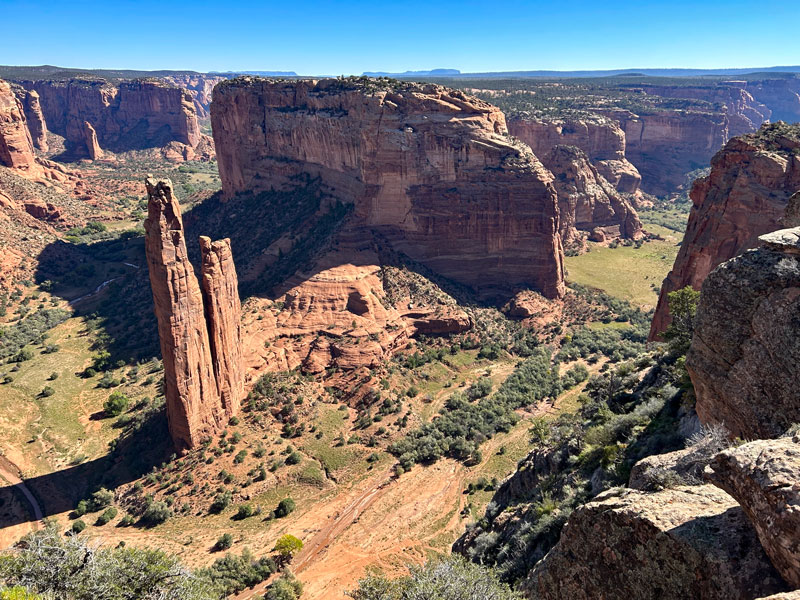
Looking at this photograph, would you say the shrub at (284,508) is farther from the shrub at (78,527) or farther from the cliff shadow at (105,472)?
the shrub at (78,527)

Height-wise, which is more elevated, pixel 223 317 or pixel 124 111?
pixel 124 111

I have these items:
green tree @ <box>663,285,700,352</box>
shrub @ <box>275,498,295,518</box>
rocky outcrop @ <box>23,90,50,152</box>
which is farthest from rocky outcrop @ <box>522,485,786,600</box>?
rocky outcrop @ <box>23,90,50,152</box>

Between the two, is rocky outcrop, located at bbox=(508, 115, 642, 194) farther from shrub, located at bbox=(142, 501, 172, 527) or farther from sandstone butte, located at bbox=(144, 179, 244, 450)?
shrub, located at bbox=(142, 501, 172, 527)

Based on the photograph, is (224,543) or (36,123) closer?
(224,543)

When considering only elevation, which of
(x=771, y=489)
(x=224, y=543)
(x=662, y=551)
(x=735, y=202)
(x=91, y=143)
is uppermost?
(x=91, y=143)

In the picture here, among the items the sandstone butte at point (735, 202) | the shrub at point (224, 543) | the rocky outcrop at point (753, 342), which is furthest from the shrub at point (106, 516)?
the sandstone butte at point (735, 202)

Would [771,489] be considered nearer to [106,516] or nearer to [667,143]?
[106,516]

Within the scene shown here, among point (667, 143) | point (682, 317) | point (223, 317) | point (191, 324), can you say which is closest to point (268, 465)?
point (223, 317)
